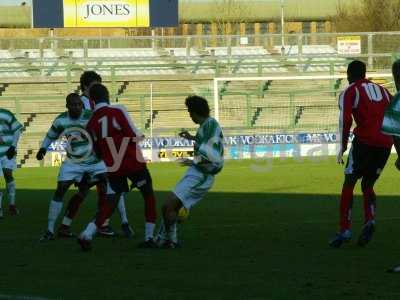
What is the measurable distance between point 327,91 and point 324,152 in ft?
10.0

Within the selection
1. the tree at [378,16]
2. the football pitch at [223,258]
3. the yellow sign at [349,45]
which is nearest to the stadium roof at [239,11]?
the tree at [378,16]

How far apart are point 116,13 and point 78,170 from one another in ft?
113

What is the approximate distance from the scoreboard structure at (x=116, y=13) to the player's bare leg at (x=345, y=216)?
3538 cm

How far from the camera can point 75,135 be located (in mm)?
14109

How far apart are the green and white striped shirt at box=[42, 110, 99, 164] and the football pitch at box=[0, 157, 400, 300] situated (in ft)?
3.37

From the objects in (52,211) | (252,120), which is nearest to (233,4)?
(252,120)

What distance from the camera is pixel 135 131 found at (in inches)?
500

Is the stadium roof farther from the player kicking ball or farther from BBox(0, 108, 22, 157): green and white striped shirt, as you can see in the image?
the player kicking ball

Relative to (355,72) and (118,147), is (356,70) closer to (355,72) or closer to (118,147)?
(355,72)

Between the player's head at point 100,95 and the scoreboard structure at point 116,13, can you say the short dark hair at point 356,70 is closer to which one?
the player's head at point 100,95

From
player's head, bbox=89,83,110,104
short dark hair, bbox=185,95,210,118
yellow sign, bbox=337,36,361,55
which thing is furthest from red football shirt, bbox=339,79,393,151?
yellow sign, bbox=337,36,361,55

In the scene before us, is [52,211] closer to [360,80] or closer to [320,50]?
[360,80]

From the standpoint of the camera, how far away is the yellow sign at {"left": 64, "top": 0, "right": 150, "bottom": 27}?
4734 cm

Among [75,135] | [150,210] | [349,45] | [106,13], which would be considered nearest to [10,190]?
[75,135]
